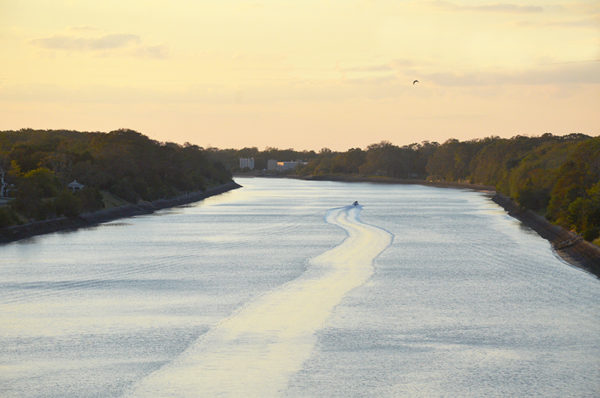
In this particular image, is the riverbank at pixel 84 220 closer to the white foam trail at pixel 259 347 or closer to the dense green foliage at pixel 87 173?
the dense green foliage at pixel 87 173

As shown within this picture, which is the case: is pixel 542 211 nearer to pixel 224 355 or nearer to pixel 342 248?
pixel 342 248

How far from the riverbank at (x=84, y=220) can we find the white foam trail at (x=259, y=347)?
2817cm

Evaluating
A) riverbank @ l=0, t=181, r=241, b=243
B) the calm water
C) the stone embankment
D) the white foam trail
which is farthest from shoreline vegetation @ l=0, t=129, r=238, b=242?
the stone embankment

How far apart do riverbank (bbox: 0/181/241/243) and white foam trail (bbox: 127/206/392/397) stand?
2817cm

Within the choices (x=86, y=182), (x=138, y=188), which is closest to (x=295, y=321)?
(x=86, y=182)

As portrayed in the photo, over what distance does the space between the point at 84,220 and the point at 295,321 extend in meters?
50.4

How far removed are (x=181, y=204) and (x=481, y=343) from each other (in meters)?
96.7

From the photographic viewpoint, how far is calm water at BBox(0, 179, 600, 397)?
20.7m

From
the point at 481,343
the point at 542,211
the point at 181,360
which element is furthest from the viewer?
the point at 542,211

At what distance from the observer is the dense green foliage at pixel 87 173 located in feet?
Result: 226

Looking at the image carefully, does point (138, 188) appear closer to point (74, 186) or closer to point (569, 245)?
point (74, 186)

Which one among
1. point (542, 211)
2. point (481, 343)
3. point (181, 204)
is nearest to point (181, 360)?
point (481, 343)

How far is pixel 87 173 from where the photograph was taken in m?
95.4

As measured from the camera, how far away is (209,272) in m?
41.6
